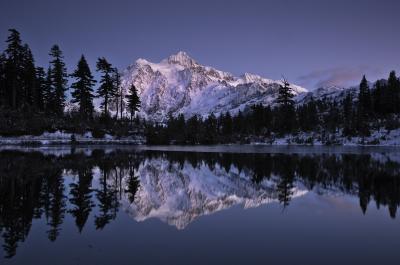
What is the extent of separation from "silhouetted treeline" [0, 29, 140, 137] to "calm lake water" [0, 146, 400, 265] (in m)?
42.6

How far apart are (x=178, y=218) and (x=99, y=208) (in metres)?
3.30

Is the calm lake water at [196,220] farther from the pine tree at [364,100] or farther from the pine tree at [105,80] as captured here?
the pine tree at [364,100]

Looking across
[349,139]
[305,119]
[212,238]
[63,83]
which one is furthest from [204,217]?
[305,119]

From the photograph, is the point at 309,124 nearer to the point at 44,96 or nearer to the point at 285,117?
the point at 285,117

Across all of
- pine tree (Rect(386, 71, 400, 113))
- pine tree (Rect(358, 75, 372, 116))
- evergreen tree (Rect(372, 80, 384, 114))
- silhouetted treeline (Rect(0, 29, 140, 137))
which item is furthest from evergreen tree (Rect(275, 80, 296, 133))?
silhouetted treeline (Rect(0, 29, 140, 137))

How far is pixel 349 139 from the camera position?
9350 centimetres

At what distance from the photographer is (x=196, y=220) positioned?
496 inches

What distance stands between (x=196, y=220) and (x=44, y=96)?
259 feet

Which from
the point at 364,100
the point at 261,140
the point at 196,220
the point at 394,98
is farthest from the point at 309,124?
the point at 196,220

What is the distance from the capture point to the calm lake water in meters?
8.80

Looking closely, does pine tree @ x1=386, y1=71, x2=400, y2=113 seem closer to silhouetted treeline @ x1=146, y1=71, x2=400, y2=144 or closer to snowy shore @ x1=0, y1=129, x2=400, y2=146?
silhouetted treeline @ x1=146, y1=71, x2=400, y2=144

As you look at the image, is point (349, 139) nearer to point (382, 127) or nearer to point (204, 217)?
point (382, 127)

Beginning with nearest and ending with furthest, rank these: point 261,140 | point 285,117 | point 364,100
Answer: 1. point 261,140
2. point 285,117
3. point 364,100

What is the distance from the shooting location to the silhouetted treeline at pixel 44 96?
201 feet
